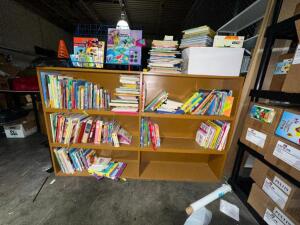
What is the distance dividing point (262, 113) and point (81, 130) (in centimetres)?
170

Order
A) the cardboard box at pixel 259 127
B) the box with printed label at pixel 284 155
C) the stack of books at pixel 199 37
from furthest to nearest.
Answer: the stack of books at pixel 199 37 < the cardboard box at pixel 259 127 < the box with printed label at pixel 284 155

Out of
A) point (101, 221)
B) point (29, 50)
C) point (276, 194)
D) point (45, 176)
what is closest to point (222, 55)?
point (276, 194)

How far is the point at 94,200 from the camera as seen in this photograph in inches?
52.1

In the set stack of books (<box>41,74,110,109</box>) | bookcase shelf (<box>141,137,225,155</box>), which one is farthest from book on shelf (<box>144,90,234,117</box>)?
stack of books (<box>41,74,110,109</box>)

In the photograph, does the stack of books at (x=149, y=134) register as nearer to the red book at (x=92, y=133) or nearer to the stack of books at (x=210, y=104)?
the stack of books at (x=210, y=104)

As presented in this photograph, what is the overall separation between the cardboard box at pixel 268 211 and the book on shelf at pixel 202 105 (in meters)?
0.73

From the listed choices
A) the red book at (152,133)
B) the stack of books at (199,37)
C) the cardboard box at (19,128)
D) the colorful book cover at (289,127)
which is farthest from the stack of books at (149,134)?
A: the cardboard box at (19,128)

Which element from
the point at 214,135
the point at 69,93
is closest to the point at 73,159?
the point at 69,93

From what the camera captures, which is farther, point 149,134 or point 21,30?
point 21,30

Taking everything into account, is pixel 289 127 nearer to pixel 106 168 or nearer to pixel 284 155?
pixel 284 155

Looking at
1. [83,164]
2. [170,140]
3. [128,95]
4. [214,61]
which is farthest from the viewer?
[170,140]

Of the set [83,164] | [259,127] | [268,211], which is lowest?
[83,164]

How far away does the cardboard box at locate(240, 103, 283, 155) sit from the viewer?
1041mm

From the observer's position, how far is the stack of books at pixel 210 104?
142 centimetres
